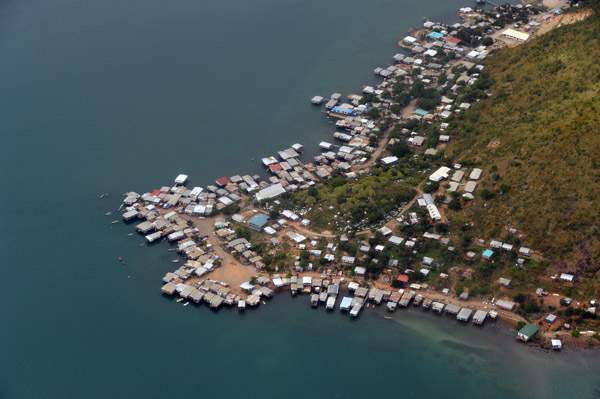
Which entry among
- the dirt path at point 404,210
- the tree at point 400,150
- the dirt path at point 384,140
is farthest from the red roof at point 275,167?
the dirt path at point 404,210

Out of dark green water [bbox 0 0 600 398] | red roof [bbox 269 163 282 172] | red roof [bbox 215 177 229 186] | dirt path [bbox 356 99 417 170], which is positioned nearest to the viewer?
dark green water [bbox 0 0 600 398]

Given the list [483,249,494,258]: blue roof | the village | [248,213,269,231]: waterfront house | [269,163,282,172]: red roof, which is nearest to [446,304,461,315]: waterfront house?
the village

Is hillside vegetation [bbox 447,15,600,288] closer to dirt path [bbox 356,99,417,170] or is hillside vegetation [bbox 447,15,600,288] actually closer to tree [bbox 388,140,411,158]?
tree [bbox 388,140,411,158]

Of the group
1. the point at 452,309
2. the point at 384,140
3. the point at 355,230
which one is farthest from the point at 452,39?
the point at 452,309

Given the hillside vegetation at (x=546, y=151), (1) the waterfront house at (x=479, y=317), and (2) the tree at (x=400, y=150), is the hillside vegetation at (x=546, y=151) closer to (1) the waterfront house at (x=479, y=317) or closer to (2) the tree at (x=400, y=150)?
(2) the tree at (x=400, y=150)

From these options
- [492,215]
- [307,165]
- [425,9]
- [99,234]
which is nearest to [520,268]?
[492,215]

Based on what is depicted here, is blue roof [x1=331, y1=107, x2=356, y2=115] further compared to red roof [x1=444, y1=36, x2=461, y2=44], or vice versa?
red roof [x1=444, y1=36, x2=461, y2=44]

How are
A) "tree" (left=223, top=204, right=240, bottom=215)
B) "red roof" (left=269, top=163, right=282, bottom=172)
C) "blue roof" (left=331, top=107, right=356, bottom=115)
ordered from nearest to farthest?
"tree" (left=223, top=204, right=240, bottom=215), "red roof" (left=269, top=163, right=282, bottom=172), "blue roof" (left=331, top=107, right=356, bottom=115)

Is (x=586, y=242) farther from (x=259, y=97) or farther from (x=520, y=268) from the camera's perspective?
(x=259, y=97)
